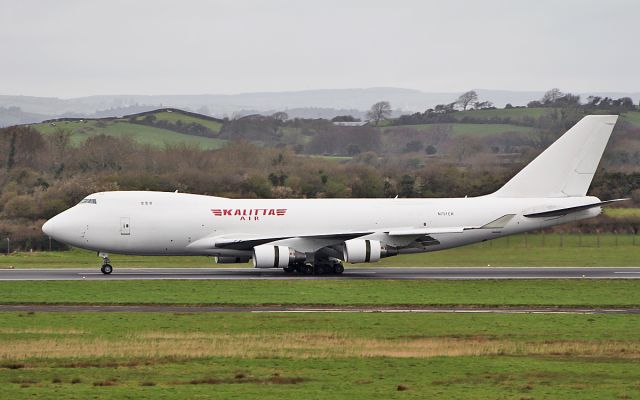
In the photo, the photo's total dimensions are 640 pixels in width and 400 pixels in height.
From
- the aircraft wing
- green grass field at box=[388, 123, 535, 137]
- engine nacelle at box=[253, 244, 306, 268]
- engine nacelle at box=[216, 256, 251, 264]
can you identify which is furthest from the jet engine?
green grass field at box=[388, 123, 535, 137]

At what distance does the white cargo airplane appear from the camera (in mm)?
51281

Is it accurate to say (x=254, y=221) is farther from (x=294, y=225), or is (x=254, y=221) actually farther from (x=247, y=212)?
(x=294, y=225)

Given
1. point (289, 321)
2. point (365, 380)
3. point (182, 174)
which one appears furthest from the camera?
point (182, 174)

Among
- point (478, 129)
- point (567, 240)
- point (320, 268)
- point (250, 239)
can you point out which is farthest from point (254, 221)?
point (478, 129)

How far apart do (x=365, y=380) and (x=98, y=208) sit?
1188 inches

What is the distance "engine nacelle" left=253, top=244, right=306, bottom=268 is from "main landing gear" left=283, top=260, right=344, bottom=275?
5.82 ft

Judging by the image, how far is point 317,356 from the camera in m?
27.1

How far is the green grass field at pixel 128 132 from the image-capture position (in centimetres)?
11544

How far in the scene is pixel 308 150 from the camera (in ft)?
443

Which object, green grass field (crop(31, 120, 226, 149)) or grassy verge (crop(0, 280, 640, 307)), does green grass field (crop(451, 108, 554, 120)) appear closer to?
green grass field (crop(31, 120, 226, 149))

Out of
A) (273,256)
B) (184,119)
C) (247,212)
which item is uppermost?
(184,119)

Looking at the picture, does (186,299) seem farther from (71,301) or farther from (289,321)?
(289,321)

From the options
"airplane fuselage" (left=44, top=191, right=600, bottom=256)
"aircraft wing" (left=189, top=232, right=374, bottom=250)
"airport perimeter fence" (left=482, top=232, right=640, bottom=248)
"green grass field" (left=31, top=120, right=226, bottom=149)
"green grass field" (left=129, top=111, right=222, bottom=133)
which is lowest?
"airport perimeter fence" (left=482, top=232, right=640, bottom=248)

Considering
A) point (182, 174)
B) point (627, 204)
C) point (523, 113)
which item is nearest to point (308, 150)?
point (523, 113)
